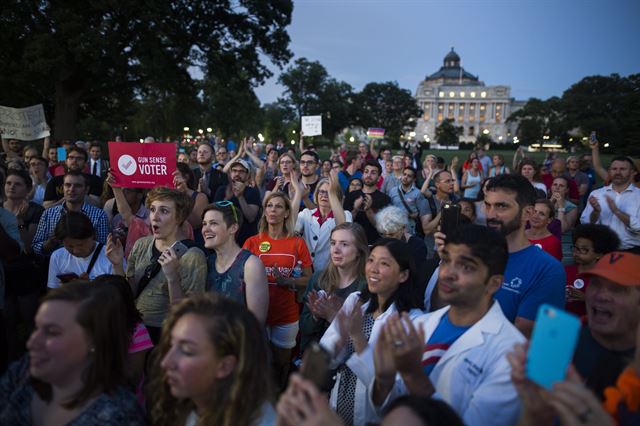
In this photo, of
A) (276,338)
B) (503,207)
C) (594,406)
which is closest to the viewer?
(594,406)

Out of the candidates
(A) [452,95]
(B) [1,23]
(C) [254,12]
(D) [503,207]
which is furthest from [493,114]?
(D) [503,207]

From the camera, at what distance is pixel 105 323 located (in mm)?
2270

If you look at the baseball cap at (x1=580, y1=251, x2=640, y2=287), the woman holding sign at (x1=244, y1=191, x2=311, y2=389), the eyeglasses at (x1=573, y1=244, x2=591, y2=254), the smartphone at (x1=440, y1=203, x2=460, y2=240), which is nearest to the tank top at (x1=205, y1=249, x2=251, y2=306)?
the woman holding sign at (x1=244, y1=191, x2=311, y2=389)

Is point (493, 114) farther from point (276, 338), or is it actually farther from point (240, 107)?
point (276, 338)

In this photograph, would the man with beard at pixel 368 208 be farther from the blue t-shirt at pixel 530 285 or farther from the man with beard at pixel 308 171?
the blue t-shirt at pixel 530 285

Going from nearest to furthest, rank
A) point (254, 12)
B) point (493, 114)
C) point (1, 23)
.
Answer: point (1, 23) < point (254, 12) < point (493, 114)

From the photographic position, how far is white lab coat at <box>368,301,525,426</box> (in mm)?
1922

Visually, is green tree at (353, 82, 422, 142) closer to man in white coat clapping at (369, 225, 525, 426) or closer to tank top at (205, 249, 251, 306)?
tank top at (205, 249, 251, 306)

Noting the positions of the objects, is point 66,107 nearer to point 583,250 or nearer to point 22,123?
point 22,123

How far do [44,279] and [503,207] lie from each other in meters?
4.16

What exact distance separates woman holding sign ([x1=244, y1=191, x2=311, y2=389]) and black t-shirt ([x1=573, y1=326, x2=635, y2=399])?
2.40 m

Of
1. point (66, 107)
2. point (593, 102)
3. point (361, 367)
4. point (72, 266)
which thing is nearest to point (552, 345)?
point (361, 367)

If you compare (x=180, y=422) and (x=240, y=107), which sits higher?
(x=240, y=107)

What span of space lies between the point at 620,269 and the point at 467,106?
518ft
